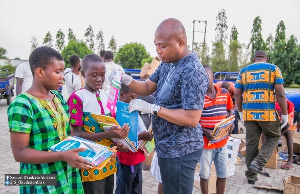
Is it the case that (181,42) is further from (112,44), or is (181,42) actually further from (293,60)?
(112,44)

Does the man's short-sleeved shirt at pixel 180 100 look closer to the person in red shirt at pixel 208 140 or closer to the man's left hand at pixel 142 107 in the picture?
the man's left hand at pixel 142 107

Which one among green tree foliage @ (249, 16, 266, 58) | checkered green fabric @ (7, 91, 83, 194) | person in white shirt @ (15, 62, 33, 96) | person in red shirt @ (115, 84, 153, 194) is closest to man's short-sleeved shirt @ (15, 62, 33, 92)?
person in white shirt @ (15, 62, 33, 96)

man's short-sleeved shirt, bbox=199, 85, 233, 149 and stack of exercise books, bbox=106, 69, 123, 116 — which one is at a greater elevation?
stack of exercise books, bbox=106, 69, 123, 116

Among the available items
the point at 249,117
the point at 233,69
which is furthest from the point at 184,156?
the point at 233,69

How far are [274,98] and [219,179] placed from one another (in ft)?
5.79

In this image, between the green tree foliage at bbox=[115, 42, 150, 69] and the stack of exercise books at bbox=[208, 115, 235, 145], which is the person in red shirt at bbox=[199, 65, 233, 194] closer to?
the stack of exercise books at bbox=[208, 115, 235, 145]

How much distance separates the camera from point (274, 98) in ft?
13.6

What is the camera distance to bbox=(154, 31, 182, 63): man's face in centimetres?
184

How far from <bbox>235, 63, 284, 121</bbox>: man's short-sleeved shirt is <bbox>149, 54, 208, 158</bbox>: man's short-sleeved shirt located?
8.25ft

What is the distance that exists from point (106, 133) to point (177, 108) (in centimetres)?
61

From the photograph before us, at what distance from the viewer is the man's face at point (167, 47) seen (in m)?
1.84

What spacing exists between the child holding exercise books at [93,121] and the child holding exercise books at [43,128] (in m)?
0.28

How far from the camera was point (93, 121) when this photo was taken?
86.6 inches

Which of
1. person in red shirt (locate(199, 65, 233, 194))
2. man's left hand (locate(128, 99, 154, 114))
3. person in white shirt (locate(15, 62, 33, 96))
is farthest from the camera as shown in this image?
person in white shirt (locate(15, 62, 33, 96))
